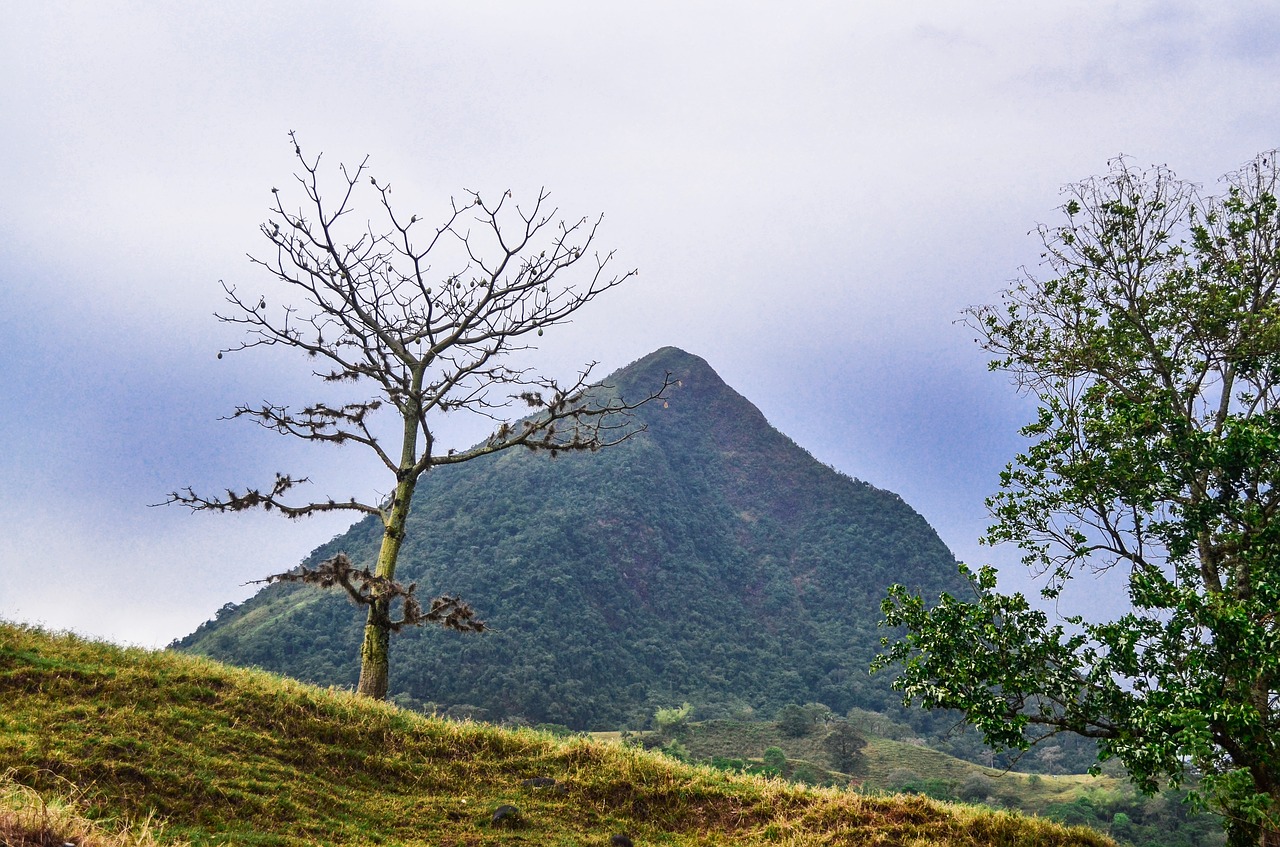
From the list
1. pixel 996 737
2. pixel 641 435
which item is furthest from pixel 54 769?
pixel 641 435

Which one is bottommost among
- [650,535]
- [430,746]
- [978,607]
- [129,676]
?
[430,746]

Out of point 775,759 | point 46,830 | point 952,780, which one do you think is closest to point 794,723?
point 775,759

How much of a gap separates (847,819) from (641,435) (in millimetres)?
119717

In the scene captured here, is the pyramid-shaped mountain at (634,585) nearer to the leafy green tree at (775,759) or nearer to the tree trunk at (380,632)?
the leafy green tree at (775,759)

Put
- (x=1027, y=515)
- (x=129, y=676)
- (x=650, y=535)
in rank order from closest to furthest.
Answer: (x=129, y=676), (x=1027, y=515), (x=650, y=535)

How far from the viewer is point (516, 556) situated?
87688 mm

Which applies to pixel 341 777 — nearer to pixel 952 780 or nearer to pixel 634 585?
pixel 952 780

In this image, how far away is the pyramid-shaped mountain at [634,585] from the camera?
67250 mm

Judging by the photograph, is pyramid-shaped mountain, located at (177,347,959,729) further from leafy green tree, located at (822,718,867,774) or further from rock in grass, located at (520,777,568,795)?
rock in grass, located at (520,777,568,795)

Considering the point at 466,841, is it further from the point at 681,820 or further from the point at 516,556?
the point at 516,556

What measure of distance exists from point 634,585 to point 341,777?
85.0m

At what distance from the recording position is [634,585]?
95688 mm

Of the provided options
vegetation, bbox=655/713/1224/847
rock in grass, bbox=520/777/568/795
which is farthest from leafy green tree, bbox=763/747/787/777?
rock in grass, bbox=520/777/568/795

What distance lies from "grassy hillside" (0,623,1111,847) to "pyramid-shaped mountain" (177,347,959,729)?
136ft
